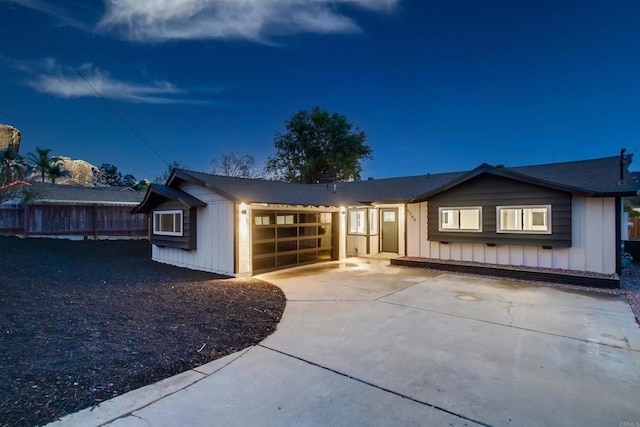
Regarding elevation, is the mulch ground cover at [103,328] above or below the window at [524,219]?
below

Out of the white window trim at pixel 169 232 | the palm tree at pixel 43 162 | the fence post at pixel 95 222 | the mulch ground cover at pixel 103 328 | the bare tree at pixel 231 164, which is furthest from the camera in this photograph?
the palm tree at pixel 43 162

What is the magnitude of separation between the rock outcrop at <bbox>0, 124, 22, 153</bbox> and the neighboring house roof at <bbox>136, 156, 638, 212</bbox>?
40.9 meters

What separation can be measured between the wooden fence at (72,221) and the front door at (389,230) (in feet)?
38.3

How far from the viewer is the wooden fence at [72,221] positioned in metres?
12.2

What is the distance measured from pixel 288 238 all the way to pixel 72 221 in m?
10.4

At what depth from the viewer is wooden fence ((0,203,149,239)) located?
40.2ft

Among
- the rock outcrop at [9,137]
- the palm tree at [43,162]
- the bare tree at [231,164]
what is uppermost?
the rock outcrop at [9,137]

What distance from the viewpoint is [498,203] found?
9109 mm

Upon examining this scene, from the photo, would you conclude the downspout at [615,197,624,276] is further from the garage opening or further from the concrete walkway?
the garage opening

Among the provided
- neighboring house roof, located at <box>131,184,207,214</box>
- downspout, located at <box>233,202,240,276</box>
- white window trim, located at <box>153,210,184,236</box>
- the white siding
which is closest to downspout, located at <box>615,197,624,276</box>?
the white siding

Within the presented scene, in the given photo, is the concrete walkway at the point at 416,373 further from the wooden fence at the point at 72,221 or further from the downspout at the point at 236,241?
the wooden fence at the point at 72,221

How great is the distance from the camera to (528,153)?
2759cm

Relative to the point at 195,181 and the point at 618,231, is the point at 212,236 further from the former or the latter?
the point at 618,231

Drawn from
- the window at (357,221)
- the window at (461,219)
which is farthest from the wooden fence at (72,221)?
the window at (461,219)
